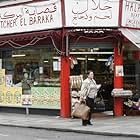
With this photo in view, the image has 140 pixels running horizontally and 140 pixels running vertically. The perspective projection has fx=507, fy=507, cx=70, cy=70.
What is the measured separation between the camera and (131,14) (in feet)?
68.7

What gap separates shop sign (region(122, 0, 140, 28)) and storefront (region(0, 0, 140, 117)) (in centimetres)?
4

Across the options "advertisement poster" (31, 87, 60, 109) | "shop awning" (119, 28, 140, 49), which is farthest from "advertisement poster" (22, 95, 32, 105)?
"shop awning" (119, 28, 140, 49)

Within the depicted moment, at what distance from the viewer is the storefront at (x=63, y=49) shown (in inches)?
797

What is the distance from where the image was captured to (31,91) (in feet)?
72.6

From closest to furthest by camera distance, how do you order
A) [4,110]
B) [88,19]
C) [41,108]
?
[88,19] < [41,108] < [4,110]

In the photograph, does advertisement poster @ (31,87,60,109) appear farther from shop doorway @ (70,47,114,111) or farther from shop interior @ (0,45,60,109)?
shop doorway @ (70,47,114,111)

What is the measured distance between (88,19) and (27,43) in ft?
10.7

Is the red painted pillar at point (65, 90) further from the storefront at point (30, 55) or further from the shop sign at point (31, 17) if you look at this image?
the shop sign at point (31, 17)

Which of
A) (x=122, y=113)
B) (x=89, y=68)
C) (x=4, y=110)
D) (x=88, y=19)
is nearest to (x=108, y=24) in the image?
(x=88, y=19)

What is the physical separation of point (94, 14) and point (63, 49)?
1.88 metres

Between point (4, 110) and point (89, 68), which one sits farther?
point (4, 110)

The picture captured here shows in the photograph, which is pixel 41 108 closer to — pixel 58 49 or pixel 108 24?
pixel 58 49

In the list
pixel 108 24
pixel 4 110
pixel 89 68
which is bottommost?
pixel 4 110

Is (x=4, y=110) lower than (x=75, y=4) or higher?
lower
